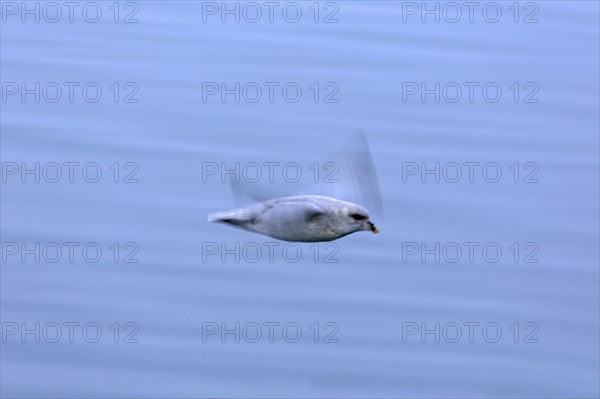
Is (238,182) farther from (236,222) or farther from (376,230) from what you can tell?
(376,230)

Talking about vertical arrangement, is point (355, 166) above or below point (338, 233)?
above

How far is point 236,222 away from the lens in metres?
3.61

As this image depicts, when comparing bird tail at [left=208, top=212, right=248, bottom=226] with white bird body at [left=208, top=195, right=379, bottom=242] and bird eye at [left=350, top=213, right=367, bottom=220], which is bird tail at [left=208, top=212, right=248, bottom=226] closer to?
white bird body at [left=208, top=195, right=379, bottom=242]

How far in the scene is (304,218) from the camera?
3469mm

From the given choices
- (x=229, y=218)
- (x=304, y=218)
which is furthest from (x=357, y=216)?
(x=229, y=218)

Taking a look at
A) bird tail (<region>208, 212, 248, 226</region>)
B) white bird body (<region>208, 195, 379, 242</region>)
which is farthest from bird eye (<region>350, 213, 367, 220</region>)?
bird tail (<region>208, 212, 248, 226</region>)

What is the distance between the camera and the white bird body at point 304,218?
348cm

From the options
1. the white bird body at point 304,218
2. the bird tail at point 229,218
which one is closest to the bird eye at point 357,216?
the white bird body at point 304,218

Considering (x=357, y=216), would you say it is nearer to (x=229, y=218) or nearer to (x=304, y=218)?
(x=304, y=218)

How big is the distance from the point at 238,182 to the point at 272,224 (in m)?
0.26

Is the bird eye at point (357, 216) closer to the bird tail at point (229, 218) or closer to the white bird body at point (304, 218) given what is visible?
the white bird body at point (304, 218)

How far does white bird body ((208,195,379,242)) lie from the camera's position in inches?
137

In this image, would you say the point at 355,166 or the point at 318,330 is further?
the point at 318,330

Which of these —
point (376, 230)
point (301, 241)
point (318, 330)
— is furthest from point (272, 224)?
point (318, 330)
